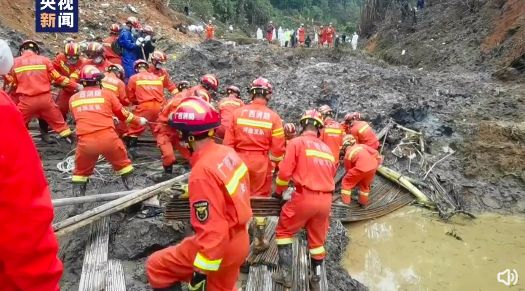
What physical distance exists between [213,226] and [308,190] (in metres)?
1.92

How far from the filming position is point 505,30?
1692 centimetres

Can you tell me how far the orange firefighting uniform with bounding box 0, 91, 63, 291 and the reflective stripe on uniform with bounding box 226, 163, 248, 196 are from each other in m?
1.30

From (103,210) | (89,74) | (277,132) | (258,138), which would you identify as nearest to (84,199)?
(103,210)

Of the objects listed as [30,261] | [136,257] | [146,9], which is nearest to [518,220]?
[136,257]

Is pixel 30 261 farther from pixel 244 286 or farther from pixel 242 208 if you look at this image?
pixel 244 286

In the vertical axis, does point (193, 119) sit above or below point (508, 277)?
above

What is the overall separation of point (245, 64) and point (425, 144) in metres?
6.85

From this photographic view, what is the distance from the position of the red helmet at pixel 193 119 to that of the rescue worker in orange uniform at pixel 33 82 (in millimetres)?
4340

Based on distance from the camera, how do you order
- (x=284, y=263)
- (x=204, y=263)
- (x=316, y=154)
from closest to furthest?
(x=204, y=263), (x=316, y=154), (x=284, y=263)

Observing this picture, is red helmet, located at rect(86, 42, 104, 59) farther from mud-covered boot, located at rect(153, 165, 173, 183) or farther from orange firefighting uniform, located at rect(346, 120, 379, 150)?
orange firefighting uniform, located at rect(346, 120, 379, 150)

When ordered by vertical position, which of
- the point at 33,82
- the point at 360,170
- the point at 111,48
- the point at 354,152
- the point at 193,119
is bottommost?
the point at 360,170

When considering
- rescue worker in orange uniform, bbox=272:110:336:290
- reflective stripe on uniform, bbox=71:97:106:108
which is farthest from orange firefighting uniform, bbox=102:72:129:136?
rescue worker in orange uniform, bbox=272:110:336:290

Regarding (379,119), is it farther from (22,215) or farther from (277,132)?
(22,215)

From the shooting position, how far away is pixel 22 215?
150 cm
